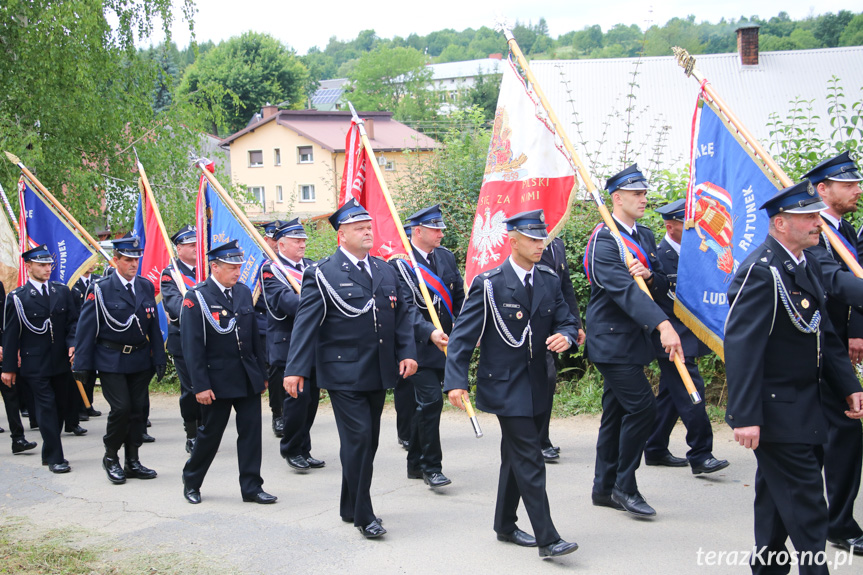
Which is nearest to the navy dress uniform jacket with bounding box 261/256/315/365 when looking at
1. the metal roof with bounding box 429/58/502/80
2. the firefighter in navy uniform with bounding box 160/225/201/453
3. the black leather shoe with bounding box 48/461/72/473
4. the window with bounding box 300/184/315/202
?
the firefighter in navy uniform with bounding box 160/225/201/453

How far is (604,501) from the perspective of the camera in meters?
5.94

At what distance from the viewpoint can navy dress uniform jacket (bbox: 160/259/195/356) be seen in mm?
7891

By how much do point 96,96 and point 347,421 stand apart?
40.5 ft

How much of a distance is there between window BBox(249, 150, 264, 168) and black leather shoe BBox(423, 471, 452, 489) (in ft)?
162

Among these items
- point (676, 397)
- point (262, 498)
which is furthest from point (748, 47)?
point (262, 498)

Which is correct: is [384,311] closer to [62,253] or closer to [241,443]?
[241,443]

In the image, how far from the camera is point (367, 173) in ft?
23.5

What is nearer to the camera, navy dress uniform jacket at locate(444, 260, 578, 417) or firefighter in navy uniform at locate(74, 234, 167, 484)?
navy dress uniform jacket at locate(444, 260, 578, 417)

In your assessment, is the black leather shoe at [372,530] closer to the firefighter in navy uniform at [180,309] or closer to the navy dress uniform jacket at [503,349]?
the navy dress uniform jacket at [503,349]

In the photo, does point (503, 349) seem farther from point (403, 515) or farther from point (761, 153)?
point (761, 153)

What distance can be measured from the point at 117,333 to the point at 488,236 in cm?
354

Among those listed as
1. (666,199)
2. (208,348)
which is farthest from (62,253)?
(666,199)

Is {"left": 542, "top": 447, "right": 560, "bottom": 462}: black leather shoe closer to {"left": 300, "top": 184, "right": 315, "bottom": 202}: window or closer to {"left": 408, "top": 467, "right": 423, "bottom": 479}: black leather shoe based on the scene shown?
{"left": 408, "top": 467, "right": 423, "bottom": 479}: black leather shoe

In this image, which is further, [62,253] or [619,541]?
[62,253]
